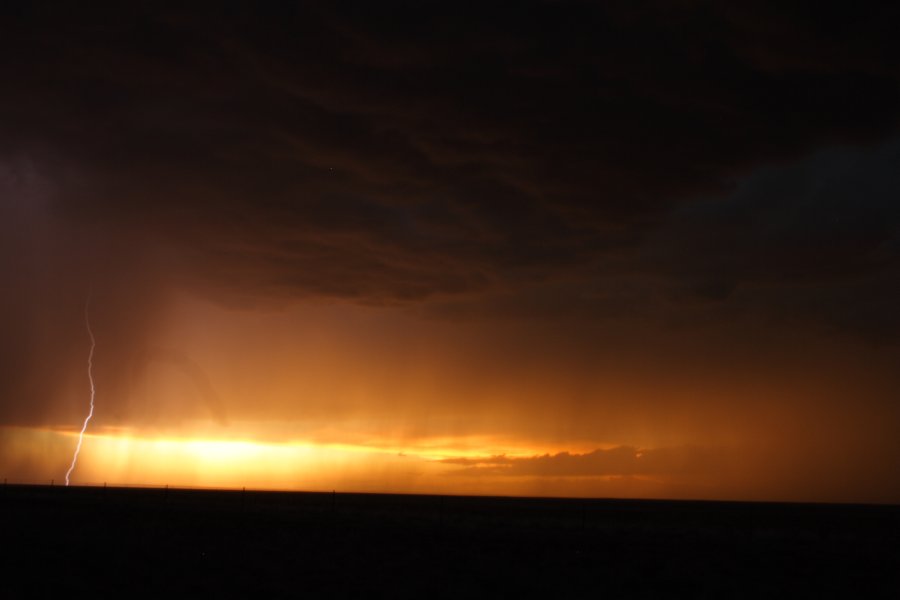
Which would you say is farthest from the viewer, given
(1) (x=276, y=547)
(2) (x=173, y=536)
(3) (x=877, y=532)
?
(3) (x=877, y=532)

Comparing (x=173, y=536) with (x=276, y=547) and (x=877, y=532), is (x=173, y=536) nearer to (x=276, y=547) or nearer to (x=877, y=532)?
(x=276, y=547)

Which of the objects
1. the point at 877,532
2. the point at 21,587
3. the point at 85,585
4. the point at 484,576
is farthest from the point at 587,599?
the point at 877,532

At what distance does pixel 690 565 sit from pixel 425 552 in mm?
10642

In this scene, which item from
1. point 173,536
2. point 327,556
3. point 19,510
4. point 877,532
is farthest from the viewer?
point 877,532

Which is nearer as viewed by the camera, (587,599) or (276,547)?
(587,599)

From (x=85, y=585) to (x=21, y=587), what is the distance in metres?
1.55

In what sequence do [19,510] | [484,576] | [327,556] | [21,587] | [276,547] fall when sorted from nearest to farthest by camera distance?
[21,587], [484,576], [327,556], [276,547], [19,510]

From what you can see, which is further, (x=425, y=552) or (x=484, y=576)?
(x=425, y=552)

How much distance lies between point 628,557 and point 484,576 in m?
9.42

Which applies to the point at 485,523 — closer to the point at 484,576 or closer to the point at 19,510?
the point at 484,576

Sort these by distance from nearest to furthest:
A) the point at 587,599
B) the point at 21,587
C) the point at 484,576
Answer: the point at 21,587, the point at 587,599, the point at 484,576

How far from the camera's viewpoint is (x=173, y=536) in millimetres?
33344

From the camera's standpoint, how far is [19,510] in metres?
46.8

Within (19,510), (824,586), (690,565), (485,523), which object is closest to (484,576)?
(690,565)
